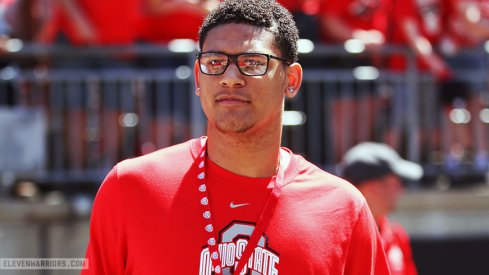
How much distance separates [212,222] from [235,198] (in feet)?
0.38

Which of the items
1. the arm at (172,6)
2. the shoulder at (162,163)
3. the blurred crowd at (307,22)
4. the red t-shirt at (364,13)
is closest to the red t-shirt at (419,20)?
the blurred crowd at (307,22)

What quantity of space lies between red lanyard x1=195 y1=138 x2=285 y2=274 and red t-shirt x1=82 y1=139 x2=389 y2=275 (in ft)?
0.05

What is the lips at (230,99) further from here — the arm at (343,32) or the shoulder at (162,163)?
the arm at (343,32)

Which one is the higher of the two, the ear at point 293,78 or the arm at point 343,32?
the arm at point 343,32

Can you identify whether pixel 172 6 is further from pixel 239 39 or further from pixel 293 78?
pixel 239 39

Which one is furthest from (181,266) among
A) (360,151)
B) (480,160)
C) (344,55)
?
(480,160)

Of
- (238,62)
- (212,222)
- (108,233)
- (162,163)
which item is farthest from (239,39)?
(108,233)

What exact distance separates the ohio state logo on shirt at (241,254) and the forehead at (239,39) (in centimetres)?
56

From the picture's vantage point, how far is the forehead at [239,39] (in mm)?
2701

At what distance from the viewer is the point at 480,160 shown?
282 inches

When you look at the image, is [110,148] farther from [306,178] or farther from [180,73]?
[306,178]

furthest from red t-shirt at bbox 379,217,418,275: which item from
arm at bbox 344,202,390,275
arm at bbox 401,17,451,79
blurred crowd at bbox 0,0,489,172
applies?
arm at bbox 401,17,451,79

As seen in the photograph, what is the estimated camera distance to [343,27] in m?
7.05

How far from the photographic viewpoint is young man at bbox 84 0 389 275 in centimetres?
266
